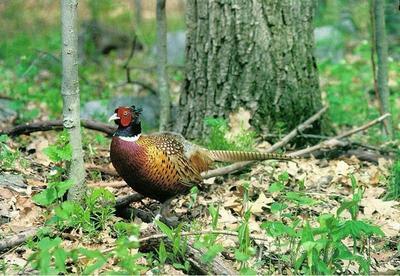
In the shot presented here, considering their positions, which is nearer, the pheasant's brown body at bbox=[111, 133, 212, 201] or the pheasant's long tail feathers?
the pheasant's brown body at bbox=[111, 133, 212, 201]

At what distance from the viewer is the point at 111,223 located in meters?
4.79

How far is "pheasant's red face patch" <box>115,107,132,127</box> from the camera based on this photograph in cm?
486

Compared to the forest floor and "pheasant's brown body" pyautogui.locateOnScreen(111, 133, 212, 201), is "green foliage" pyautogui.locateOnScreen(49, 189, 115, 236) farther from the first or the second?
"pheasant's brown body" pyautogui.locateOnScreen(111, 133, 212, 201)

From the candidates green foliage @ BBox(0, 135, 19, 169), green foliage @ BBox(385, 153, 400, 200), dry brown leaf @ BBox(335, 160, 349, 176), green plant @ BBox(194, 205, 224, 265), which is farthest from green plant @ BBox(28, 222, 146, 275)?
dry brown leaf @ BBox(335, 160, 349, 176)

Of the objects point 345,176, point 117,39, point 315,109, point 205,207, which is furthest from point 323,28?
point 205,207

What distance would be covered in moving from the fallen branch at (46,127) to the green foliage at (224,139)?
89cm

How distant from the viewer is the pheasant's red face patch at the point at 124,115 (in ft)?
16.0

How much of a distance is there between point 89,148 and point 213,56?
1.40 m

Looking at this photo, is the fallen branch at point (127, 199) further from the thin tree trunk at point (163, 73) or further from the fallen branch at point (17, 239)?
the thin tree trunk at point (163, 73)

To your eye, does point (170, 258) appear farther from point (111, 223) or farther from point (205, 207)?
point (205, 207)

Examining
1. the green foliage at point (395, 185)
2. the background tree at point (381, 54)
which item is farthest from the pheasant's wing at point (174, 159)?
the background tree at point (381, 54)

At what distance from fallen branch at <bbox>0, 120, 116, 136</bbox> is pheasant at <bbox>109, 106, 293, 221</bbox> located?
1004 millimetres

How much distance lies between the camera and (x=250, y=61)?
6324mm

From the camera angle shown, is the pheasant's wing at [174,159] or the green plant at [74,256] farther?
the pheasant's wing at [174,159]
